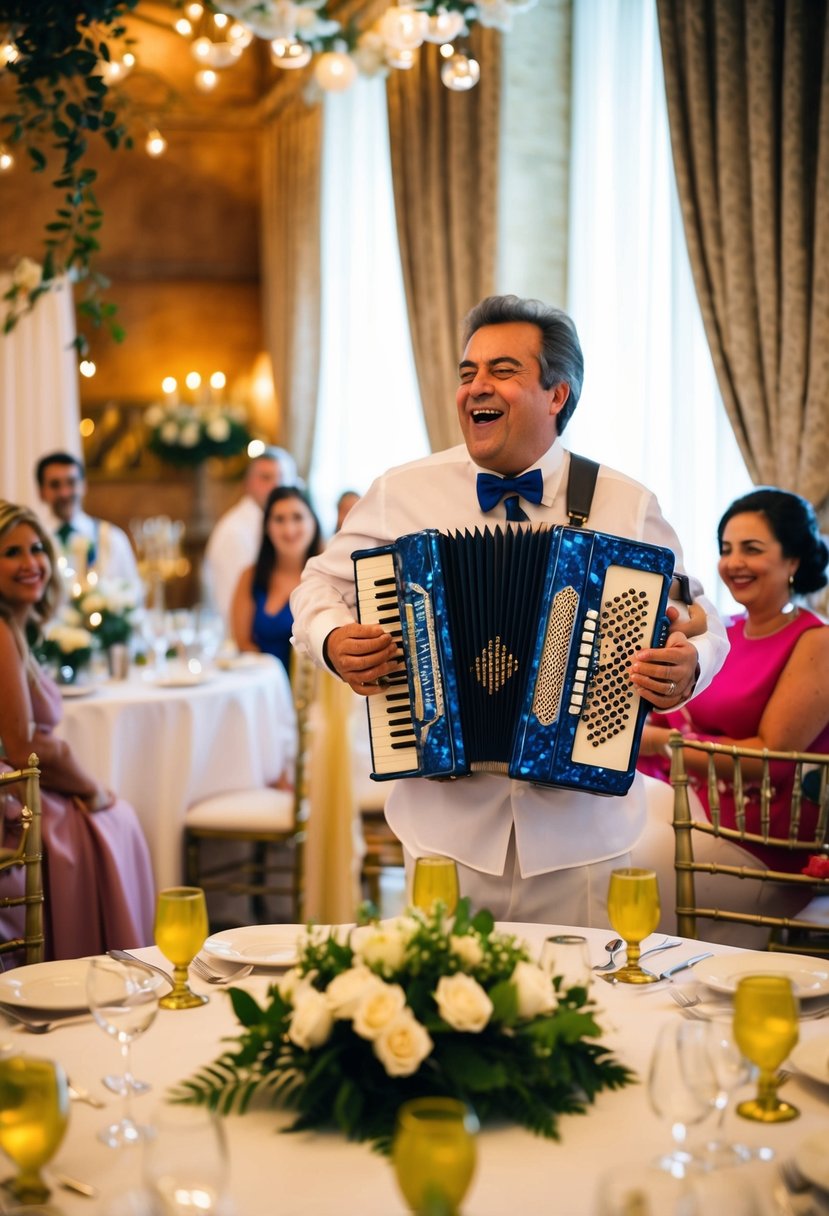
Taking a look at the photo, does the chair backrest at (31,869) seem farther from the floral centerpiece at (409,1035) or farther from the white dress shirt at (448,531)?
the floral centerpiece at (409,1035)

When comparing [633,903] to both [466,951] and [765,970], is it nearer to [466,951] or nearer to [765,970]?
[765,970]

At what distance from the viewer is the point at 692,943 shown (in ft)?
6.76

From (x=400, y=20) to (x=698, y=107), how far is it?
3.84 ft

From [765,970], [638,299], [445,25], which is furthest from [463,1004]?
[638,299]

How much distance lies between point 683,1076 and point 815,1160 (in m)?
0.16

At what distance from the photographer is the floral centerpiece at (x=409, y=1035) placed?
1330mm

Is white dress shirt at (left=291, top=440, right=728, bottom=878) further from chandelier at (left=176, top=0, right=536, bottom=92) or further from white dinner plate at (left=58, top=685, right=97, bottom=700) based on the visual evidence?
chandelier at (left=176, top=0, right=536, bottom=92)

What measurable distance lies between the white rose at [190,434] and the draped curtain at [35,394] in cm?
81

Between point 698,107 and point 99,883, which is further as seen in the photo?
point 698,107

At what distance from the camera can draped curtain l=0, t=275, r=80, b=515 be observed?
9.27m

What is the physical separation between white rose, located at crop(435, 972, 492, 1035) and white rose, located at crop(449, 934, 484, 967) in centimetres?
5

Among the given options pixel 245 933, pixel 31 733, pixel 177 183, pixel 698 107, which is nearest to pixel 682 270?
pixel 698 107

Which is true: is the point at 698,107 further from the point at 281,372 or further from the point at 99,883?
the point at 281,372

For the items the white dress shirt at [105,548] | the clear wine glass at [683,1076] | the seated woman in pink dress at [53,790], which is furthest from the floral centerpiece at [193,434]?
the clear wine glass at [683,1076]
